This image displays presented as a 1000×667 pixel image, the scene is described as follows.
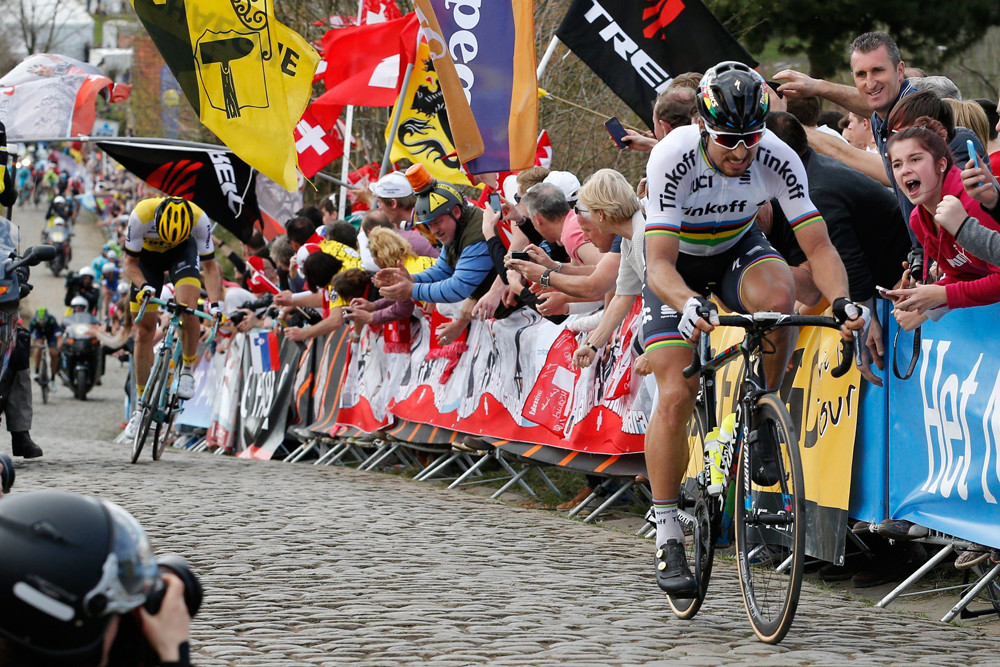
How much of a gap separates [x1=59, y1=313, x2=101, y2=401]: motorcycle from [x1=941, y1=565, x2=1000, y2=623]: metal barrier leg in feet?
90.2

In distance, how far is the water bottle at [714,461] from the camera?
17.7 feet

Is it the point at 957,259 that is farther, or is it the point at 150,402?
the point at 150,402

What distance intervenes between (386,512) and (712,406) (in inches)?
146

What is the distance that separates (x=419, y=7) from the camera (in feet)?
35.6

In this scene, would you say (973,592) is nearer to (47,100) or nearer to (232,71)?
(232,71)

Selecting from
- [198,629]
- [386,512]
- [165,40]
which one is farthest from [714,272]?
[165,40]

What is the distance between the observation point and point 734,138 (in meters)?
5.24

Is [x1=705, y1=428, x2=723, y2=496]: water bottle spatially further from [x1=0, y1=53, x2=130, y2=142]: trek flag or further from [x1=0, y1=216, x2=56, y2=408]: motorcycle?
[x1=0, y1=53, x2=130, y2=142]: trek flag

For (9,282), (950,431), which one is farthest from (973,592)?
(9,282)

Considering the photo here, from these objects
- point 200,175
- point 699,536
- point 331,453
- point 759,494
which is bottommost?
point 331,453

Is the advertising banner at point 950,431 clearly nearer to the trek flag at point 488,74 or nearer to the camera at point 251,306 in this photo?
the trek flag at point 488,74

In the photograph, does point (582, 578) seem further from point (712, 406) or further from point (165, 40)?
point (165, 40)

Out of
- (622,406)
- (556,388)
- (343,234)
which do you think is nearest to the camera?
(622,406)

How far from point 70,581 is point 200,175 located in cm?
1435
